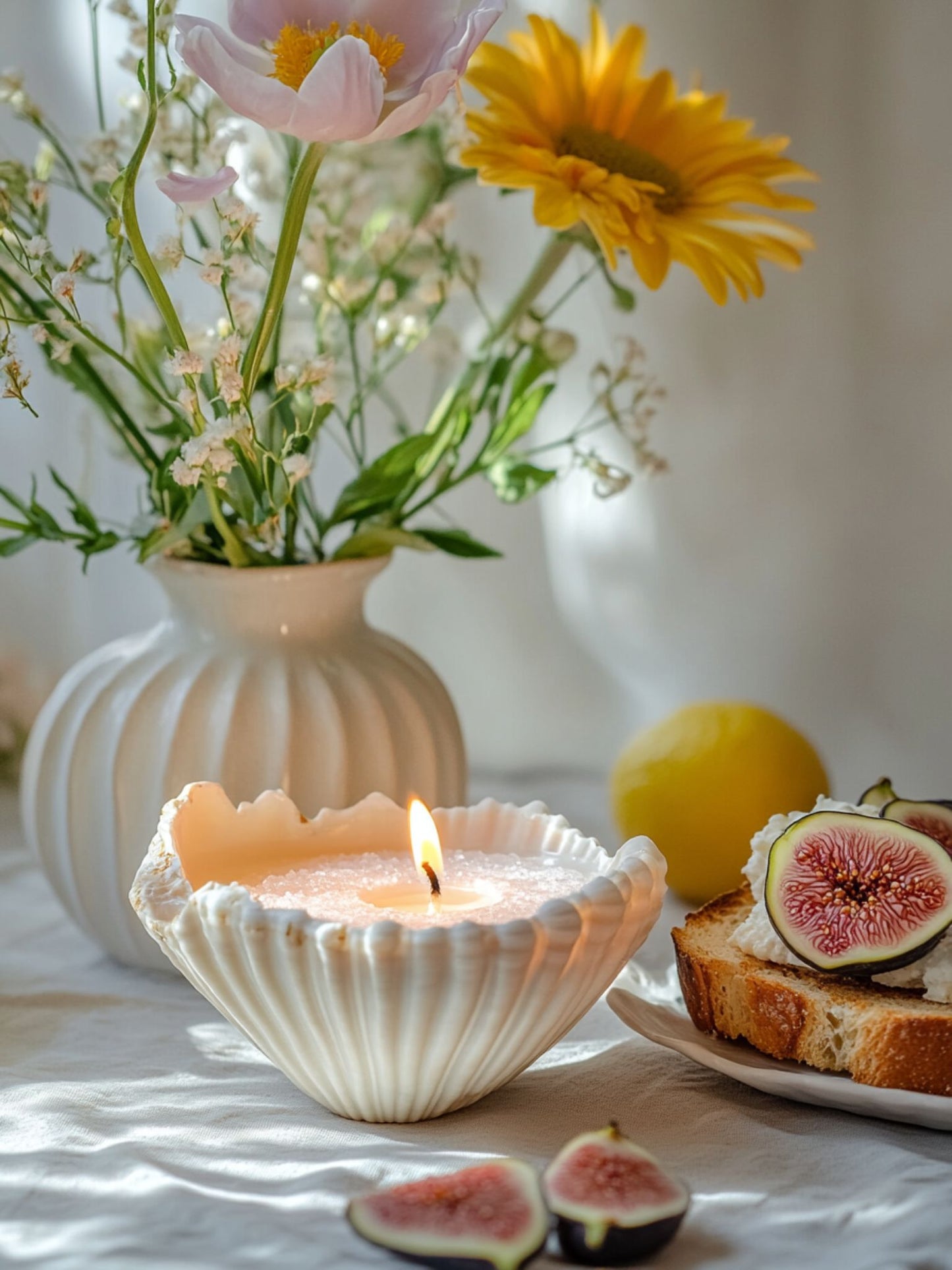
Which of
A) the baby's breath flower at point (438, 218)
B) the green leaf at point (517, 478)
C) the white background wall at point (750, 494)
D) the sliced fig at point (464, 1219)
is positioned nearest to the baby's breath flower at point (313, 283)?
the baby's breath flower at point (438, 218)

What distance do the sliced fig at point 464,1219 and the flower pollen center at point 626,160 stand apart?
780mm

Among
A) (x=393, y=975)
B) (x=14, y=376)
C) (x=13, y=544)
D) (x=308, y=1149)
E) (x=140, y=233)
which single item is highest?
(x=140, y=233)

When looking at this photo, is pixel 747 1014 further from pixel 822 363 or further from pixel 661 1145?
pixel 822 363

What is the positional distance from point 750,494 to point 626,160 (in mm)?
573

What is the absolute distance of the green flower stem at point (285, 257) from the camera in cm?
91

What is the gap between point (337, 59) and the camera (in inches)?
31.8

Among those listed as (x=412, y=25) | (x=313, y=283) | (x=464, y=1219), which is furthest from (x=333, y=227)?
(x=464, y=1219)

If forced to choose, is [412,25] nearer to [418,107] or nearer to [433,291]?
[418,107]

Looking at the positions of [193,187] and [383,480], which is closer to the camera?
[193,187]

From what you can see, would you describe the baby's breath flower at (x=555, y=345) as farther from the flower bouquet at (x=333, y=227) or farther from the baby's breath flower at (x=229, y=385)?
the baby's breath flower at (x=229, y=385)

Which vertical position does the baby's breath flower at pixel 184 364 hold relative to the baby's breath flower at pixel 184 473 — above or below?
above

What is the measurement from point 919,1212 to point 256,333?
0.67 metres

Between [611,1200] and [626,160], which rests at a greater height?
[626,160]

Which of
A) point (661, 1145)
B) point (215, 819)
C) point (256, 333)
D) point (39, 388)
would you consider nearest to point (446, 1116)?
point (661, 1145)
